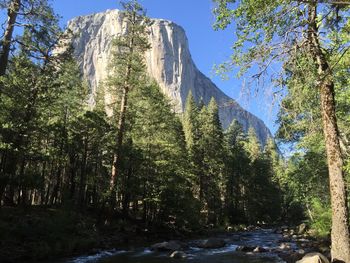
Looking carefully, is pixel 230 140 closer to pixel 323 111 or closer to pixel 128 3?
pixel 128 3

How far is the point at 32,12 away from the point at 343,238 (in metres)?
9.94

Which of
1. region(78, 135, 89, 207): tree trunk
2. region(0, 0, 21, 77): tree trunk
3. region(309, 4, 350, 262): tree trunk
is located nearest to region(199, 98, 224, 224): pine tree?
region(78, 135, 89, 207): tree trunk

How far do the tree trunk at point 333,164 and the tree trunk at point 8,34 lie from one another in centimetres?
789

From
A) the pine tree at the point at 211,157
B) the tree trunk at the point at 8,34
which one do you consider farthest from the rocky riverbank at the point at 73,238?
the pine tree at the point at 211,157

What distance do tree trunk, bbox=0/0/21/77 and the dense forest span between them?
30 millimetres

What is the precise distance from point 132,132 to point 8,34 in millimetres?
21887

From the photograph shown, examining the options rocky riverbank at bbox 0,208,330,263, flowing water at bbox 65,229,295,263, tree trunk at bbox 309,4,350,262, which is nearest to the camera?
tree trunk at bbox 309,4,350,262

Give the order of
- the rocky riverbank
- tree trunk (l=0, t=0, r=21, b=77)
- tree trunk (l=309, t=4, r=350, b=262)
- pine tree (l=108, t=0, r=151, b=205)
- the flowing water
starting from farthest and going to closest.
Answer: pine tree (l=108, t=0, r=151, b=205) < the flowing water < the rocky riverbank < tree trunk (l=0, t=0, r=21, b=77) < tree trunk (l=309, t=4, r=350, b=262)

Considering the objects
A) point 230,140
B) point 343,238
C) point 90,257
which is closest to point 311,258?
point 343,238

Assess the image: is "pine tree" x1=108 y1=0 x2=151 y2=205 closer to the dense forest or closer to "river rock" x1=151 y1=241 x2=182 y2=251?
the dense forest

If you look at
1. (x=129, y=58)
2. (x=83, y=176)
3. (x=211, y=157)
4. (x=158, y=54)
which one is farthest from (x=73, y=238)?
(x=158, y=54)

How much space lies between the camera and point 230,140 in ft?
216

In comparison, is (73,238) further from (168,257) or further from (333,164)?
(333,164)

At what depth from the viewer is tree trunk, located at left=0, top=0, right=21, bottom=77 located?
35.8 ft
